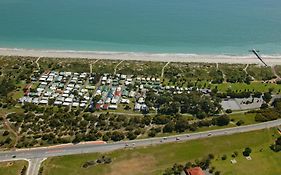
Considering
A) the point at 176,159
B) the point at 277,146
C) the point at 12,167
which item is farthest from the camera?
the point at 277,146

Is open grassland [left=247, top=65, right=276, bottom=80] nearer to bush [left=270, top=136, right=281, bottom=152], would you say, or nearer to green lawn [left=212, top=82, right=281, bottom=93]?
green lawn [left=212, top=82, right=281, bottom=93]

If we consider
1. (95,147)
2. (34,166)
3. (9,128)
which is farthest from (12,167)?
(95,147)

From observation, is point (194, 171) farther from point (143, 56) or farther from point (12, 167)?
point (143, 56)

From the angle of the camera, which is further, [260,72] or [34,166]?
[260,72]

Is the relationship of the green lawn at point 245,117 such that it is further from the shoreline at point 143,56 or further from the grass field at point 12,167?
the grass field at point 12,167

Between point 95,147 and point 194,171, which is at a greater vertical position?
point 95,147

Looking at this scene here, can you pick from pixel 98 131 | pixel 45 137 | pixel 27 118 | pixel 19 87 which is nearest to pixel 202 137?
pixel 98 131

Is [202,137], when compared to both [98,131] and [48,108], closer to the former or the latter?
[98,131]

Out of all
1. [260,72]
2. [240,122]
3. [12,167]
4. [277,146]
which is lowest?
[12,167]
